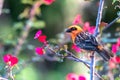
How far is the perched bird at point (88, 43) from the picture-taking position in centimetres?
434

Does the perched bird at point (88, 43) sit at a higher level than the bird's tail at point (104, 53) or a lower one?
higher

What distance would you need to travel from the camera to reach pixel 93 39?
14.0 feet

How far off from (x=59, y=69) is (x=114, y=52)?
189 inches

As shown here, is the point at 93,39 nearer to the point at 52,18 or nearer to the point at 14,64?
the point at 14,64

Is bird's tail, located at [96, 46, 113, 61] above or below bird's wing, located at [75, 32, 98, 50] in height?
below

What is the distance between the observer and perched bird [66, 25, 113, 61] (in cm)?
434

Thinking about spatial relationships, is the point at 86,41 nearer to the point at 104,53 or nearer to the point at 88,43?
the point at 88,43

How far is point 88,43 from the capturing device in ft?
14.8

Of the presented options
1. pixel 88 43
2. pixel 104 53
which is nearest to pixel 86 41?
pixel 88 43

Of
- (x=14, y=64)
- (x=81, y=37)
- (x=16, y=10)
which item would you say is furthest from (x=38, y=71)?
(x=14, y=64)

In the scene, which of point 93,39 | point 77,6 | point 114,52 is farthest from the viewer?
point 77,6

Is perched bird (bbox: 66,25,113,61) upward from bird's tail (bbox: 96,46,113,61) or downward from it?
upward

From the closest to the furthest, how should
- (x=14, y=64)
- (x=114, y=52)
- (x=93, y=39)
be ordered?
(x=14, y=64) < (x=93, y=39) < (x=114, y=52)

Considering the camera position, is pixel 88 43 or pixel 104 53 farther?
pixel 88 43
